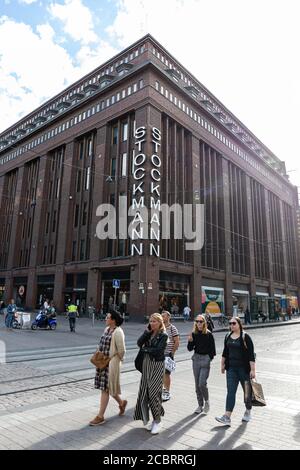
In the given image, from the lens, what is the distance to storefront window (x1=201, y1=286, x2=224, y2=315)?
35.6 meters

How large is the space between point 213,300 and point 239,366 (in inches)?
1295

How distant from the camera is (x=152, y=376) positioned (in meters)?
4.90

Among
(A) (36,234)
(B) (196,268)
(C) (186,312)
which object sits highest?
(A) (36,234)

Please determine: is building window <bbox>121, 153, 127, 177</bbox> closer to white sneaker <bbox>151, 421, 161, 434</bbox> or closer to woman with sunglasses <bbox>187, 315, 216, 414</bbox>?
woman with sunglasses <bbox>187, 315, 216, 414</bbox>

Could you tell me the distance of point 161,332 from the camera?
5133 mm

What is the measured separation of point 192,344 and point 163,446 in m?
2.04

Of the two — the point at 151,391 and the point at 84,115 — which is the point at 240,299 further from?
the point at 151,391

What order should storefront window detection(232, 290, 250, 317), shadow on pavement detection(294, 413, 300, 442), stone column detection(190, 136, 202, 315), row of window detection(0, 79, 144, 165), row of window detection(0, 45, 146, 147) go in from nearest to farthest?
shadow on pavement detection(294, 413, 300, 442) → stone column detection(190, 136, 202, 315) → row of window detection(0, 79, 144, 165) → row of window detection(0, 45, 146, 147) → storefront window detection(232, 290, 250, 317)

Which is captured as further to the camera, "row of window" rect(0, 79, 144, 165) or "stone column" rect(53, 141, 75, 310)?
"stone column" rect(53, 141, 75, 310)

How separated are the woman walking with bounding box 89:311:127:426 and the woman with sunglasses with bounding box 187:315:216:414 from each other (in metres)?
1.37

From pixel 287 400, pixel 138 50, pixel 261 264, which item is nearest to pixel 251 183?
pixel 261 264

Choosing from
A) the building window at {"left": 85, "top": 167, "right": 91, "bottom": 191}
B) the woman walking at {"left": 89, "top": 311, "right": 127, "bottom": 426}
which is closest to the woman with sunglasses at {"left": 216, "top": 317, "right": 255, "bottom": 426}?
the woman walking at {"left": 89, "top": 311, "right": 127, "bottom": 426}

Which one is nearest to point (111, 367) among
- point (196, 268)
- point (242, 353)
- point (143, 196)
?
point (242, 353)
